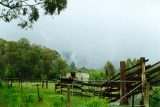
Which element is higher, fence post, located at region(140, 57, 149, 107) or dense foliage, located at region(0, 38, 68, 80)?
dense foliage, located at region(0, 38, 68, 80)

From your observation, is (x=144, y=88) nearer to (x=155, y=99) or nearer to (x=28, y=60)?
(x=155, y=99)

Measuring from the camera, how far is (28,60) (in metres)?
94.6

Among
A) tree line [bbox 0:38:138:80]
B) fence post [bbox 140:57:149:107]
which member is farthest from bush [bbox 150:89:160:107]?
tree line [bbox 0:38:138:80]

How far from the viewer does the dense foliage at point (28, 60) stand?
3691 inches

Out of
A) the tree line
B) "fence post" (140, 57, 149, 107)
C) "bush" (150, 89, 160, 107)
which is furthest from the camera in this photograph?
the tree line

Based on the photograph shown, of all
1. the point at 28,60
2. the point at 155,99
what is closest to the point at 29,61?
the point at 28,60

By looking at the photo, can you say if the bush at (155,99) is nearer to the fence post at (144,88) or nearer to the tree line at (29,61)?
the fence post at (144,88)

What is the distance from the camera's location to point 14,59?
97.8 metres

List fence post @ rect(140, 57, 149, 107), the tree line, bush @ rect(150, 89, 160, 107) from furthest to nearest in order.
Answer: the tree line, bush @ rect(150, 89, 160, 107), fence post @ rect(140, 57, 149, 107)

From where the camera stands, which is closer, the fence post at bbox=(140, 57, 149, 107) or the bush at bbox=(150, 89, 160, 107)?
the fence post at bbox=(140, 57, 149, 107)

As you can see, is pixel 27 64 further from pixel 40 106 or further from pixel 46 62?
pixel 40 106

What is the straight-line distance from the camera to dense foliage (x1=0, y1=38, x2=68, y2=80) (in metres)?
93.8

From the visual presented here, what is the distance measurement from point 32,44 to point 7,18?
69479 mm

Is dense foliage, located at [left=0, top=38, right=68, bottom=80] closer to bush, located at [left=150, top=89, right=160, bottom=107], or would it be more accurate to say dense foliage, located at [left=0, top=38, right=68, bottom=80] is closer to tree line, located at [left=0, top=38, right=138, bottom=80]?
tree line, located at [left=0, top=38, right=138, bottom=80]
